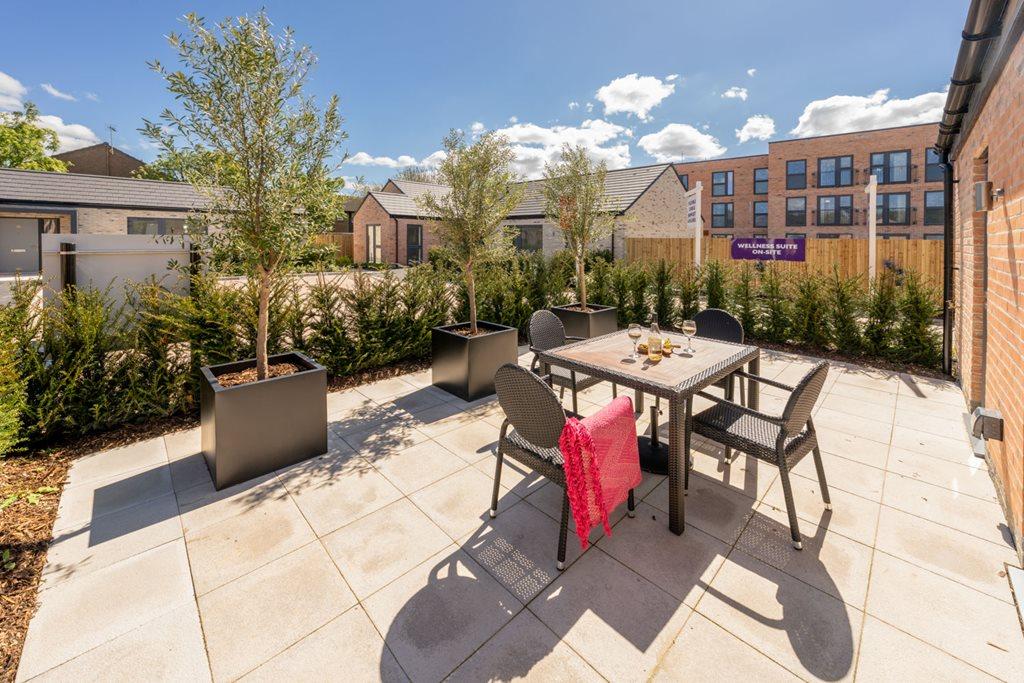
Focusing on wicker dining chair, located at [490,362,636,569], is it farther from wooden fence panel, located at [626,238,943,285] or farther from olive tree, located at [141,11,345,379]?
wooden fence panel, located at [626,238,943,285]

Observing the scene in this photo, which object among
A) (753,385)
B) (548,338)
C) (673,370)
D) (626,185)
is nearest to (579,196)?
(548,338)

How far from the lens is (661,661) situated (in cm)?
181

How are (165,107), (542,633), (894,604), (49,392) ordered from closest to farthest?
(542,633) < (894,604) < (165,107) < (49,392)

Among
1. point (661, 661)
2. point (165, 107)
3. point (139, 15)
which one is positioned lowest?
point (661, 661)

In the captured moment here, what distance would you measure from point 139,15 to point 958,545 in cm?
871

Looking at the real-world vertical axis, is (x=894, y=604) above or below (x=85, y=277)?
below

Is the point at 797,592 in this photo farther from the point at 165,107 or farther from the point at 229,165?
the point at 165,107

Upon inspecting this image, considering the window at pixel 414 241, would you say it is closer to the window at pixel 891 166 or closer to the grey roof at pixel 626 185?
the grey roof at pixel 626 185

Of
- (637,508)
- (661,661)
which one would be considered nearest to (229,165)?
(637,508)

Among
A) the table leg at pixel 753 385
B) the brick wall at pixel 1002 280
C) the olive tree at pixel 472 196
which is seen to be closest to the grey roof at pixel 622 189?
the olive tree at pixel 472 196

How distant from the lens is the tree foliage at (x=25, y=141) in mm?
Result: 25531

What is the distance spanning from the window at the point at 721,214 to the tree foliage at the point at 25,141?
42597 millimetres

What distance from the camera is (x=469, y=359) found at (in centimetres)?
502

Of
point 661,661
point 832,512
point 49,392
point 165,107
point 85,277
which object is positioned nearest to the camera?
point 661,661
